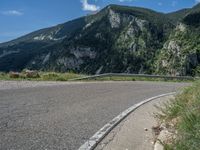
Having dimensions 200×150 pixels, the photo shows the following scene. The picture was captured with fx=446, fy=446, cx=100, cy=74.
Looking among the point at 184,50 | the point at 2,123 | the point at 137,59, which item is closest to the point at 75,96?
the point at 2,123

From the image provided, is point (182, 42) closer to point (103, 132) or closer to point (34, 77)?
point (34, 77)

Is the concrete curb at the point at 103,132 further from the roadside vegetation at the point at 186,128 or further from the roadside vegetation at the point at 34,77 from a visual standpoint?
the roadside vegetation at the point at 34,77

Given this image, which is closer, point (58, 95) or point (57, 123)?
point (57, 123)

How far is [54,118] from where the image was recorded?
9.11 metres

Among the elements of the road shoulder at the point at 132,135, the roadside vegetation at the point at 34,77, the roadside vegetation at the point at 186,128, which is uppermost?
the roadside vegetation at the point at 186,128

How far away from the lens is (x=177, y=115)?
27.0 ft

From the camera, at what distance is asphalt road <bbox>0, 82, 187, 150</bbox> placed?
22.3ft

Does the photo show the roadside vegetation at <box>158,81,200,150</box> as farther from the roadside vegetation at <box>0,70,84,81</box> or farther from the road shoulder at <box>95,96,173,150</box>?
the roadside vegetation at <box>0,70,84,81</box>

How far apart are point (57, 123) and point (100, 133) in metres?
1.14

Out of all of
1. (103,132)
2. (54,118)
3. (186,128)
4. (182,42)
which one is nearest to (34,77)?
(54,118)

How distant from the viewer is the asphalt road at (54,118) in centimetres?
679

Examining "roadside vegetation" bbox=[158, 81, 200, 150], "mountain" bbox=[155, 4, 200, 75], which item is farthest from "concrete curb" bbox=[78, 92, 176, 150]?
"mountain" bbox=[155, 4, 200, 75]

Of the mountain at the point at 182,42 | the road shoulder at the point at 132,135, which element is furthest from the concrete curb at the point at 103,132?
the mountain at the point at 182,42

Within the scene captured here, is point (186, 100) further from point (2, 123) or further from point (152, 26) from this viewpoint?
point (152, 26)
